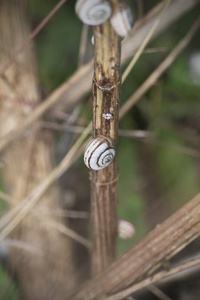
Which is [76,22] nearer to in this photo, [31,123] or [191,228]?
[31,123]

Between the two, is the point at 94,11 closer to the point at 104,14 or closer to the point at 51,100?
the point at 104,14

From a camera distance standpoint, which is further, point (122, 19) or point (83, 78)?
point (83, 78)

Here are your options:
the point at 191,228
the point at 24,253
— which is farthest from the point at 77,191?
the point at 191,228

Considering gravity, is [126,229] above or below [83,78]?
below

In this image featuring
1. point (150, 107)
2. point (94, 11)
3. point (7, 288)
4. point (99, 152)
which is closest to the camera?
point (94, 11)

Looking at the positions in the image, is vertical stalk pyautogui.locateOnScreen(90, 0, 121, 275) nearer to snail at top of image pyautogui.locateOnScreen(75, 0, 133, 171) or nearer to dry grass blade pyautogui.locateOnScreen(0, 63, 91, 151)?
snail at top of image pyautogui.locateOnScreen(75, 0, 133, 171)

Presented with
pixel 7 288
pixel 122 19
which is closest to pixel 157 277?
pixel 122 19

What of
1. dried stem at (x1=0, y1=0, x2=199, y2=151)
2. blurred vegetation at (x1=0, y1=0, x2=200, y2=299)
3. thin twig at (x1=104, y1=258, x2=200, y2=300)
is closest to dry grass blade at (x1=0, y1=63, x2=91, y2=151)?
dried stem at (x1=0, y1=0, x2=199, y2=151)
